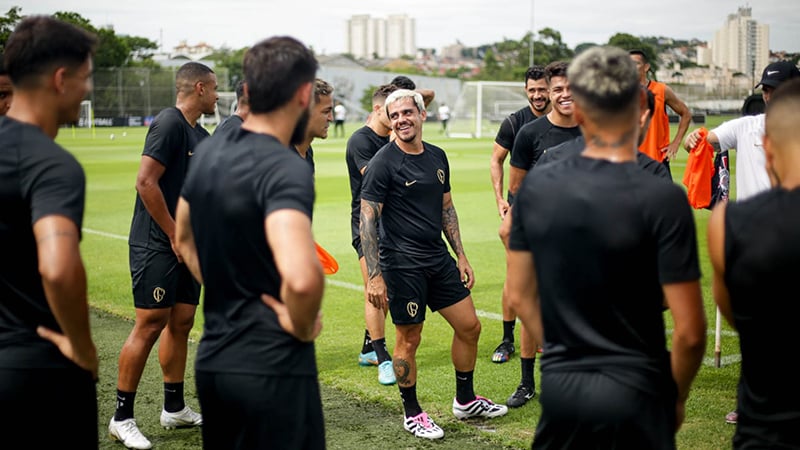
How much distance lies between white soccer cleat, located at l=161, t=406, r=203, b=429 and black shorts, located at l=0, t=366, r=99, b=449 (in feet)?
9.81

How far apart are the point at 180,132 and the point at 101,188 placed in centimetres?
1870

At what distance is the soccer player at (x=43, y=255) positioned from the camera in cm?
310

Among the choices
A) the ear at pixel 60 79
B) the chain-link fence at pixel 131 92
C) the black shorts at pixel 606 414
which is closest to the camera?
the black shorts at pixel 606 414

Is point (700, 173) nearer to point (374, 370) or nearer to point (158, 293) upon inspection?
point (374, 370)

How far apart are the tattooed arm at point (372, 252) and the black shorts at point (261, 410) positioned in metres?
2.90

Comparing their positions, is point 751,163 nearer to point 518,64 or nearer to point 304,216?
point 304,216

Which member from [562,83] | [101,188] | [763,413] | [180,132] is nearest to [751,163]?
[562,83]

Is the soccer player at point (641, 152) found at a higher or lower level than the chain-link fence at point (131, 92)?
lower

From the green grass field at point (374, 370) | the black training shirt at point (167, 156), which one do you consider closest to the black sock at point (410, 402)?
the green grass field at point (374, 370)

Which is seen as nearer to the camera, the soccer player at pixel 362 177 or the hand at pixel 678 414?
the hand at pixel 678 414

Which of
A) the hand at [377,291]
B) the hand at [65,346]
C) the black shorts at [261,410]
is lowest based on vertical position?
the hand at [377,291]

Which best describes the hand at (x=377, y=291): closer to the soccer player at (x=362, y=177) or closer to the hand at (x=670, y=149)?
the soccer player at (x=362, y=177)

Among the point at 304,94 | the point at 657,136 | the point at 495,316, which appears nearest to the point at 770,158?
the point at 304,94

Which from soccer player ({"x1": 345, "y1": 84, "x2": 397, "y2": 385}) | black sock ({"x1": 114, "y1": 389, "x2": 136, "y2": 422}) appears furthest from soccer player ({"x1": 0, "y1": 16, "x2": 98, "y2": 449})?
soccer player ({"x1": 345, "y1": 84, "x2": 397, "y2": 385})
